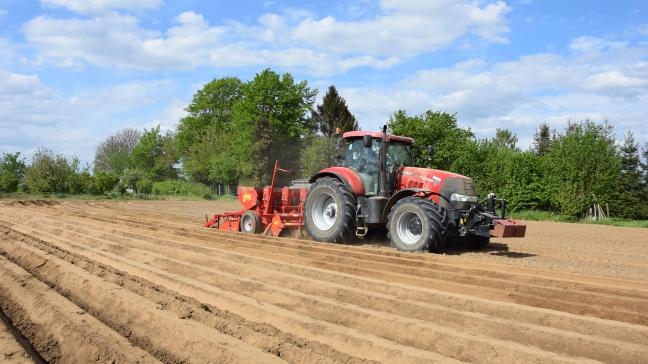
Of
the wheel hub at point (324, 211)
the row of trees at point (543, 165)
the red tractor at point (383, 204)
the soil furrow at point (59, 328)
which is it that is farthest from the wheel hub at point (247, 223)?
the row of trees at point (543, 165)

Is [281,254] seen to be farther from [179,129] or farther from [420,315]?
[179,129]

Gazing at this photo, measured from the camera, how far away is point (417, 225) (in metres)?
8.46

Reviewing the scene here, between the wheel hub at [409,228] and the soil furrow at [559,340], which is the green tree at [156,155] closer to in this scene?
the wheel hub at [409,228]

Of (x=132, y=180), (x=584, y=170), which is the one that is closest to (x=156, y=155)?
(x=132, y=180)

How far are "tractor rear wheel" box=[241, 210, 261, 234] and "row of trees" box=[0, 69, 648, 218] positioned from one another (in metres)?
1.93

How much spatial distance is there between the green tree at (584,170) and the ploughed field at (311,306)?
14361mm

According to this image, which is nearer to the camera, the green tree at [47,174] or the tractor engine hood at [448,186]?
the tractor engine hood at [448,186]

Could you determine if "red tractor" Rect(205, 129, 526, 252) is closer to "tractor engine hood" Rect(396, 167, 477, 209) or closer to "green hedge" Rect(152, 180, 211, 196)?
"tractor engine hood" Rect(396, 167, 477, 209)

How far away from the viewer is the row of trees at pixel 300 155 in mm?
22016

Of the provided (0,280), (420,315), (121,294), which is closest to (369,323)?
(420,315)

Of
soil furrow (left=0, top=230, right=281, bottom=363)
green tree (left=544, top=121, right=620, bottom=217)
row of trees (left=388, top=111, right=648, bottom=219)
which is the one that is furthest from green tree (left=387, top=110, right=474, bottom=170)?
soil furrow (left=0, top=230, right=281, bottom=363)

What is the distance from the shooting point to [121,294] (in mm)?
5273

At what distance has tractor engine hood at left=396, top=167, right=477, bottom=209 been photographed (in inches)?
327

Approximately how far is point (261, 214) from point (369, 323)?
7072mm
